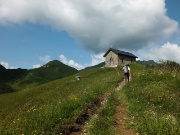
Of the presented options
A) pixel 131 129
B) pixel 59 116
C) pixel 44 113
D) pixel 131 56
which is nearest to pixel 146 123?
pixel 131 129

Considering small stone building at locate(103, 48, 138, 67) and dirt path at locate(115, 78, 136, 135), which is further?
small stone building at locate(103, 48, 138, 67)

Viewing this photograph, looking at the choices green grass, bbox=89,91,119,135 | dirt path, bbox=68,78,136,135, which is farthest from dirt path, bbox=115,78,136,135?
green grass, bbox=89,91,119,135

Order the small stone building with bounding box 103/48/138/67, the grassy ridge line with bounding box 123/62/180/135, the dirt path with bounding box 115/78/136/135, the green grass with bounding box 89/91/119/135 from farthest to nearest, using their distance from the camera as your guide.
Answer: the small stone building with bounding box 103/48/138/67 → the dirt path with bounding box 115/78/136/135 → the green grass with bounding box 89/91/119/135 → the grassy ridge line with bounding box 123/62/180/135

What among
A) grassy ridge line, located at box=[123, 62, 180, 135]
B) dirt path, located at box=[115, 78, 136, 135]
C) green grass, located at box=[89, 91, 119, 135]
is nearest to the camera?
grassy ridge line, located at box=[123, 62, 180, 135]

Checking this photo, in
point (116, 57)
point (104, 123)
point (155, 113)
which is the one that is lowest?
point (104, 123)

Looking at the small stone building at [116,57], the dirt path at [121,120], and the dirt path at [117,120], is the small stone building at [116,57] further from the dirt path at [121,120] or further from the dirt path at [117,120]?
the dirt path at [121,120]

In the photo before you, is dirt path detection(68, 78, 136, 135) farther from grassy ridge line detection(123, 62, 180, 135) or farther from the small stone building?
the small stone building

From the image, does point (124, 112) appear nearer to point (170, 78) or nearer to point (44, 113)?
point (44, 113)

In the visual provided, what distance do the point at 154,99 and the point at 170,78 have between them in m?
11.2

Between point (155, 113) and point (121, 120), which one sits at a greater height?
point (155, 113)

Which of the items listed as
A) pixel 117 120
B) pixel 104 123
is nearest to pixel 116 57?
pixel 117 120

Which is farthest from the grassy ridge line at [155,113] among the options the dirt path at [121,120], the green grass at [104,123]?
the green grass at [104,123]

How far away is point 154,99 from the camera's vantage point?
54.0 feet

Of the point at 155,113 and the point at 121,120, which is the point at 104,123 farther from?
the point at 155,113
